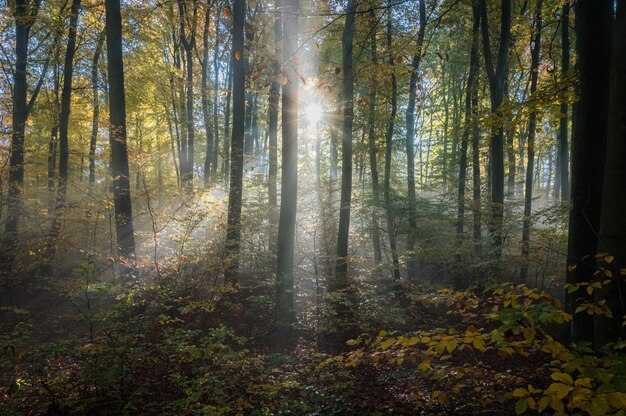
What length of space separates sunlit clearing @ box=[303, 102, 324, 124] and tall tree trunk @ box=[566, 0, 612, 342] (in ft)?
27.4

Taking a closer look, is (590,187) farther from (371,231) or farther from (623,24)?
(371,231)

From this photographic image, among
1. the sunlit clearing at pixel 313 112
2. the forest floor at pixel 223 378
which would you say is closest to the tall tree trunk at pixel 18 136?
the forest floor at pixel 223 378

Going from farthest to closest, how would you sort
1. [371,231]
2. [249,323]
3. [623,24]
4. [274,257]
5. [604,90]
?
[371,231] < [274,257] < [249,323] < [604,90] < [623,24]

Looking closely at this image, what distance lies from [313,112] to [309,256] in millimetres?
4877

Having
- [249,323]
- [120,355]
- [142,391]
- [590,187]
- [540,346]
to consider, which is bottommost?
[249,323]

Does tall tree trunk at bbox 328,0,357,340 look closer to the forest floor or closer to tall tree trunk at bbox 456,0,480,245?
the forest floor

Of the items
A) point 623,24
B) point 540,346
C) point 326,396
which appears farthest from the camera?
point 326,396

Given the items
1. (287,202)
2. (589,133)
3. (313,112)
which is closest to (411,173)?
(313,112)

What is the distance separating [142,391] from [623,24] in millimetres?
6729

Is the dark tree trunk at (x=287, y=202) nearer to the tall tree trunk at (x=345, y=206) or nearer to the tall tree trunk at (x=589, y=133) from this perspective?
the tall tree trunk at (x=345, y=206)

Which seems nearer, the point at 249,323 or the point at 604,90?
the point at 604,90

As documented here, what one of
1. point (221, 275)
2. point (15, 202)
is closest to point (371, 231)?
point (221, 275)

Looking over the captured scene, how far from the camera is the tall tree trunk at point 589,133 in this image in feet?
11.8

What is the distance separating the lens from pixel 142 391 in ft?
16.4
